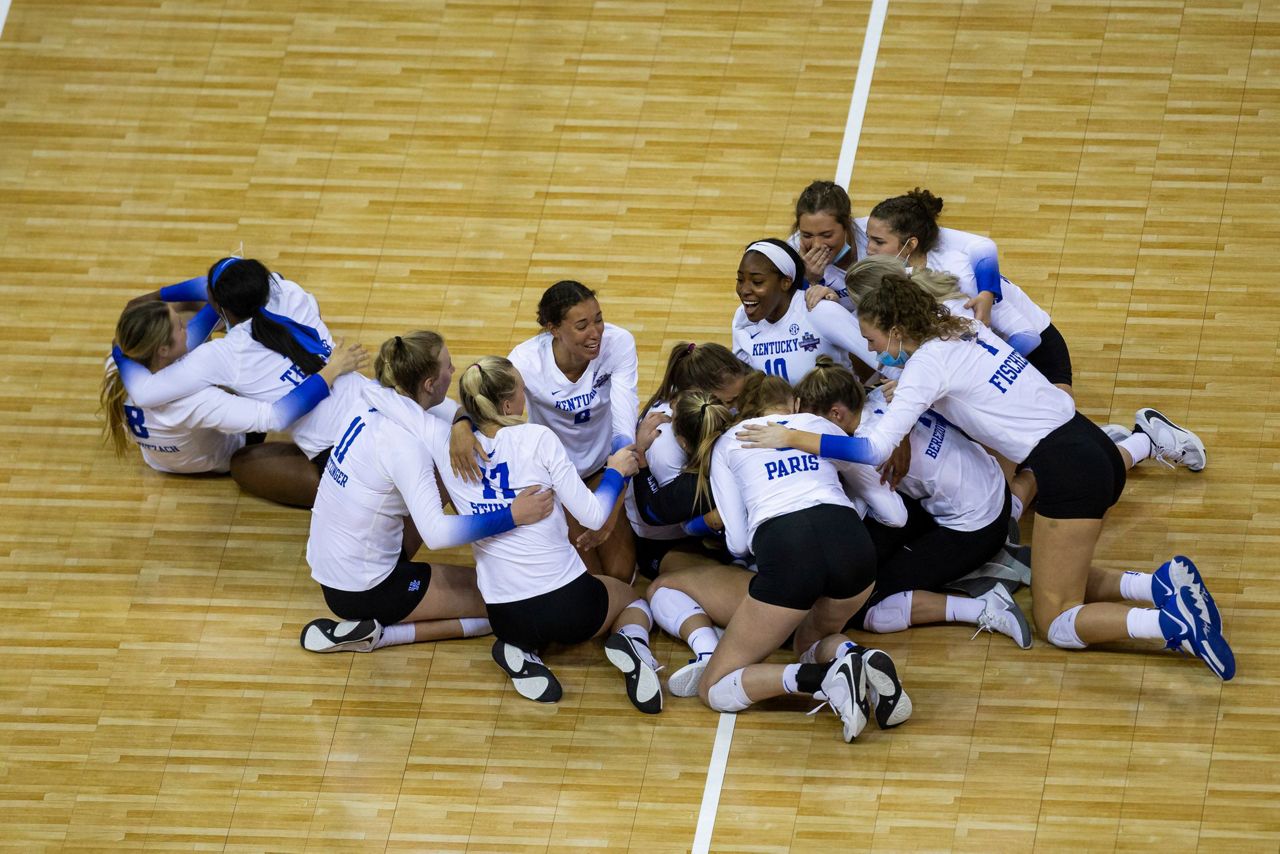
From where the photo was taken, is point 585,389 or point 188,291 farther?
point 188,291

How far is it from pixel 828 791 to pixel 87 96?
229 inches

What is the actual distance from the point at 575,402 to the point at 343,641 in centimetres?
138

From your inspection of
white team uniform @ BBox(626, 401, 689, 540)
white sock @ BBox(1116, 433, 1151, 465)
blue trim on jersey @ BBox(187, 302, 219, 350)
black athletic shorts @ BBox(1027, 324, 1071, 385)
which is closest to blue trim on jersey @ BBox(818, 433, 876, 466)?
white team uniform @ BBox(626, 401, 689, 540)

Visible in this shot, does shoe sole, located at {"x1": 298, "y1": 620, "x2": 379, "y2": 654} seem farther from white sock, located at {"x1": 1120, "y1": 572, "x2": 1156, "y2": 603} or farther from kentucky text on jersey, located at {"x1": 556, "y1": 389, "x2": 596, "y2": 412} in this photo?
white sock, located at {"x1": 1120, "y1": 572, "x2": 1156, "y2": 603}

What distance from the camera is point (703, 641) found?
5.51 metres

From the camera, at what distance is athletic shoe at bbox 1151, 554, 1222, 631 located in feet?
16.9

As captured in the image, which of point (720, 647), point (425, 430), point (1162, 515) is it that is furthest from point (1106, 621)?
point (425, 430)

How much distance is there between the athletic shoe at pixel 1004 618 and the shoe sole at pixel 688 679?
1.14 metres

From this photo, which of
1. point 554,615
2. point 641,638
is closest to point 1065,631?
point 641,638

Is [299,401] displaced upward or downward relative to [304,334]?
downward

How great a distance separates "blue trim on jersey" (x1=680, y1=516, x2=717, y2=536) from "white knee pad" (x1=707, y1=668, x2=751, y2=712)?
678 mm

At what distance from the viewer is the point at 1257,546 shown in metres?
5.82

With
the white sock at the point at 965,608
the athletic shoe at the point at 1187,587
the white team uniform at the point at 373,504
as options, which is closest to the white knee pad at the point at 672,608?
the white team uniform at the point at 373,504

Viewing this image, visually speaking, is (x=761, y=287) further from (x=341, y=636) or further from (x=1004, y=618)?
(x=341, y=636)
